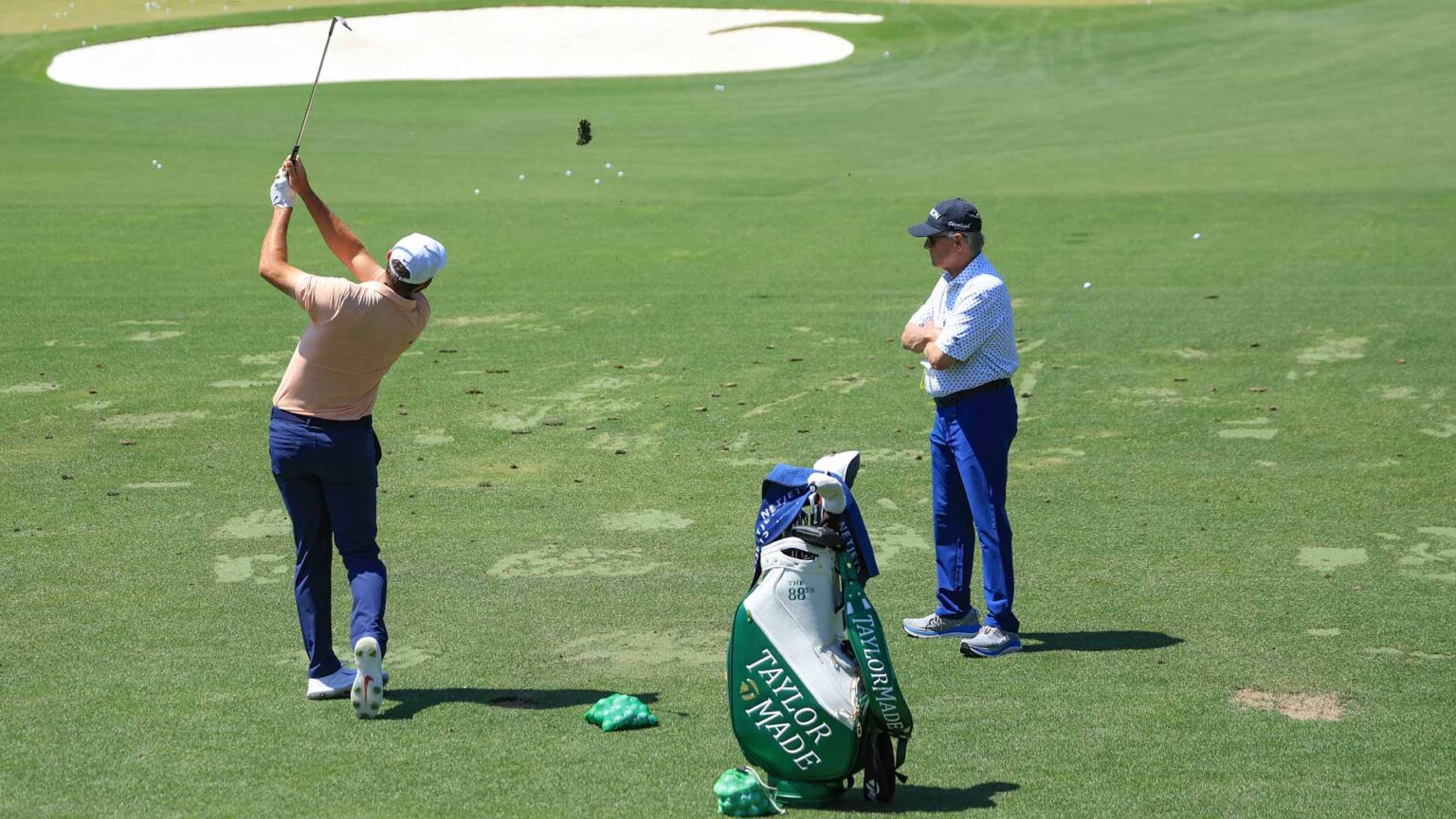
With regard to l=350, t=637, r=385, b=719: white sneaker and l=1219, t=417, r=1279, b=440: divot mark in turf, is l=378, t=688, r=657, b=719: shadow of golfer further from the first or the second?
l=1219, t=417, r=1279, b=440: divot mark in turf

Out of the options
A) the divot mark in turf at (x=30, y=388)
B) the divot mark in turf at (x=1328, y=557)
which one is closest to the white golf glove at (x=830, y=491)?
the divot mark in turf at (x=1328, y=557)

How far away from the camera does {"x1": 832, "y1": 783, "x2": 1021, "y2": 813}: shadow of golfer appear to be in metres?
5.56

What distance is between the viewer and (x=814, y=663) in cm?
568

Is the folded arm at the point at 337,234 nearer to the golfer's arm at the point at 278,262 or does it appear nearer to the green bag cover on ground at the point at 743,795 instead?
the golfer's arm at the point at 278,262

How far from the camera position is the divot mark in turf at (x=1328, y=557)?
8641 mm

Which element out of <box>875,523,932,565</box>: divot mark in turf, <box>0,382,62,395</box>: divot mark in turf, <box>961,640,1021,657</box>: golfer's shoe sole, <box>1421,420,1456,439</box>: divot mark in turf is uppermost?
<box>0,382,62,395</box>: divot mark in turf

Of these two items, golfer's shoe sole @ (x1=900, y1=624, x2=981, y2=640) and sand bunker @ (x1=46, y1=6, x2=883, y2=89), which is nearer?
golfer's shoe sole @ (x1=900, y1=624, x2=981, y2=640)

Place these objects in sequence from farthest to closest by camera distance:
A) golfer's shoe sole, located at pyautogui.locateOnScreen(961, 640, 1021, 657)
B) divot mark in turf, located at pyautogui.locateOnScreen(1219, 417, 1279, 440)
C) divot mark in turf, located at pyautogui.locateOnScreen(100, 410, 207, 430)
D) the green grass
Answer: divot mark in turf, located at pyautogui.locateOnScreen(100, 410, 207, 430) < divot mark in turf, located at pyautogui.locateOnScreen(1219, 417, 1279, 440) < golfer's shoe sole, located at pyautogui.locateOnScreen(961, 640, 1021, 657) < the green grass

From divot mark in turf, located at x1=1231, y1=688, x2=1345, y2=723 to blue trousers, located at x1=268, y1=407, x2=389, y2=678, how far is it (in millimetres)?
3532

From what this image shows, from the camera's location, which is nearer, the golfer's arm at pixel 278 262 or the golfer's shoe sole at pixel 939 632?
the golfer's arm at pixel 278 262

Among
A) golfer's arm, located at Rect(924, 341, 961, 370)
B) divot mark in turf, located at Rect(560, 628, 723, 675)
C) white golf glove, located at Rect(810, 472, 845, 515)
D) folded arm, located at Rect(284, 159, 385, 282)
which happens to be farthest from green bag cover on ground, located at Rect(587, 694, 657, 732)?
golfer's arm, located at Rect(924, 341, 961, 370)

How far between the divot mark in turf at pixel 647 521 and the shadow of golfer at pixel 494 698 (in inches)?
109

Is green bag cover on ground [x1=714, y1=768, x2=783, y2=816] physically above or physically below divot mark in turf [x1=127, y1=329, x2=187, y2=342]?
below

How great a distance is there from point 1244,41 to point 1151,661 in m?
34.4
